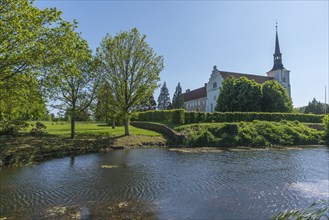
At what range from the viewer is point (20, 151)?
2109cm

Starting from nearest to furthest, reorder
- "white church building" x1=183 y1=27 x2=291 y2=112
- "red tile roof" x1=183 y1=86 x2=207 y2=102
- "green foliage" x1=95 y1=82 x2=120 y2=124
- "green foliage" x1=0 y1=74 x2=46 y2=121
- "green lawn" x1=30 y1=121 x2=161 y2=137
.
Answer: "green foliage" x1=0 y1=74 x2=46 y2=121 → "green foliage" x1=95 y1=82 x2=120 y2=124 → "green lawn" x1=30 y1=121 x2=161 y2=137 → "white church building" x1=183 y1=27 x2=291 y2=112 → "red tile roof" x1=183 y1=86 x2=207 y2=102

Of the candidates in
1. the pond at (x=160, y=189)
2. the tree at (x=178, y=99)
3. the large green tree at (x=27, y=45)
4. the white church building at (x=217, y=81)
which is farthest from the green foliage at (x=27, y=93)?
the tree at (x=178, y=99)

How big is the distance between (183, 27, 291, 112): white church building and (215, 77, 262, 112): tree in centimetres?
2060

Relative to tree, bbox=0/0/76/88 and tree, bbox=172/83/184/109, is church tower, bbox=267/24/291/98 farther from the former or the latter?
tree, bbox=0/0/76/88

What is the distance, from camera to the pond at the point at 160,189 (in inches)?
373

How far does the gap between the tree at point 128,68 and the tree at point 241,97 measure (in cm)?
2471

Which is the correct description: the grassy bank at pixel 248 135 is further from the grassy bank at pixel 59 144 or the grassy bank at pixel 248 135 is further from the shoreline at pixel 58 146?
the grassy bank at pixel 59 144

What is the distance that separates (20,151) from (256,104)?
1699 inches

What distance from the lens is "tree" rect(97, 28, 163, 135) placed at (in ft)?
107

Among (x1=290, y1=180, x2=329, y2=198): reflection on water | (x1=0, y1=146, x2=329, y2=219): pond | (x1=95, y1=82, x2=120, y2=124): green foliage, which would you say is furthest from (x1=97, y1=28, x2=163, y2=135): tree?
(x1=290, y1=180, x2=329, y2=198): reflection on water

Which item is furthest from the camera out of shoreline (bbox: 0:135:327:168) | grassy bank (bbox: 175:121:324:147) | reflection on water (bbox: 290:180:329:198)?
grassy bank (bbox: 175:121:324:147)

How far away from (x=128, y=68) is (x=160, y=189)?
22957mm

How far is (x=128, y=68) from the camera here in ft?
109

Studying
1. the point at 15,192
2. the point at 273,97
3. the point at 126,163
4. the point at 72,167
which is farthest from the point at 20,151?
Result: the point at 273,97
